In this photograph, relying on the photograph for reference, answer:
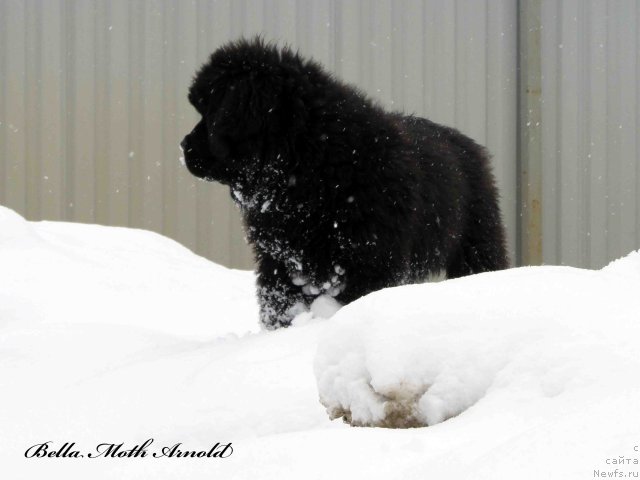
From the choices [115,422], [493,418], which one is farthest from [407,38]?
[493,418]

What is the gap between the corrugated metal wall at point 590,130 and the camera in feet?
22.2

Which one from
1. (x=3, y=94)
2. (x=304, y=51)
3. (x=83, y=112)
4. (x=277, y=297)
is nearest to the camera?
(x=277, y=297)

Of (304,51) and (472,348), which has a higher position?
(304,51)

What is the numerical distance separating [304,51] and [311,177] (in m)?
3.10

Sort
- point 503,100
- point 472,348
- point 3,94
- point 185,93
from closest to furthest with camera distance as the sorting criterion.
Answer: point 472,348
point 3,94
point 185,93
point 503,100

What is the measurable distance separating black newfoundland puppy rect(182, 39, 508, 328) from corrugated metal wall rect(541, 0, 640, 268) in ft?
11.1

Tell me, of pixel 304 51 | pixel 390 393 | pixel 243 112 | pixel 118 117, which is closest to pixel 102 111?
pixel 118 117

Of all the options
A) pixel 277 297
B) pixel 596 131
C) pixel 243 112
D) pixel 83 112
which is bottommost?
pixel 277 297

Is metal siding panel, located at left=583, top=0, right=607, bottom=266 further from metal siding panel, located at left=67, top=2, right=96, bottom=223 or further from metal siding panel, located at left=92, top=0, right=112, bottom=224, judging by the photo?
metal siding panel, located at left=67, top=2, right=96, bottom=223

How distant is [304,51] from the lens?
6.16 m

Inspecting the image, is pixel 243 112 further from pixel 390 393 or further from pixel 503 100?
A: pixel 503 100

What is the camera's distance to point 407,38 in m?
6.45

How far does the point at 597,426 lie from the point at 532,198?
5.55m

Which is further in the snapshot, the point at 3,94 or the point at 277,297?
the point at 3,94
